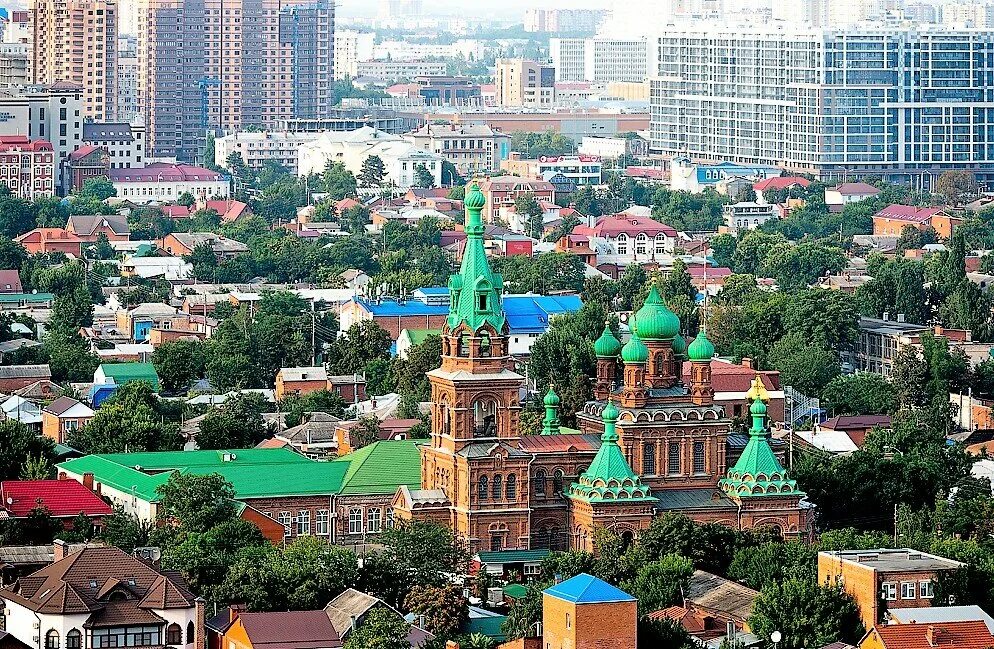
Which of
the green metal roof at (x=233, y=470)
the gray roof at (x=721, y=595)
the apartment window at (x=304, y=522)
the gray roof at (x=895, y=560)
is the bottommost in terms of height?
Answer: the gray roof at (x=721, y=595)

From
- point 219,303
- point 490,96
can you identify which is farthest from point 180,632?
point 490,96

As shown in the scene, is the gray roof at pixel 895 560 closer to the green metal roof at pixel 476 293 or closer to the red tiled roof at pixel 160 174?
the green metal roof at pixel 476 293

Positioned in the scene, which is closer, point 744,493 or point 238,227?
point 744,493

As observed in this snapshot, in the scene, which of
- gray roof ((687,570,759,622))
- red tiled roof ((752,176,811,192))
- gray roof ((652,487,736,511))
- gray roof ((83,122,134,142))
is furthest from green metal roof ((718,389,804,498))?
gray roof ((83,122,134,142))

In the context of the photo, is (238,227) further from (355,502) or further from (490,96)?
(490,96)

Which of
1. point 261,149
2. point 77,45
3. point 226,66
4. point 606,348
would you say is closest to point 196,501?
point 606,348

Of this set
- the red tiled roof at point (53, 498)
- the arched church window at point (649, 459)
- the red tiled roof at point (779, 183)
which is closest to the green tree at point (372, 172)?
the red tiled roof at point (779, 183)

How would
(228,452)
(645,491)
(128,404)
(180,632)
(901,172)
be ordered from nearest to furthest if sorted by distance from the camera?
(180,632) → (645,491) → (228,452) → (128,404) → (901,172)
